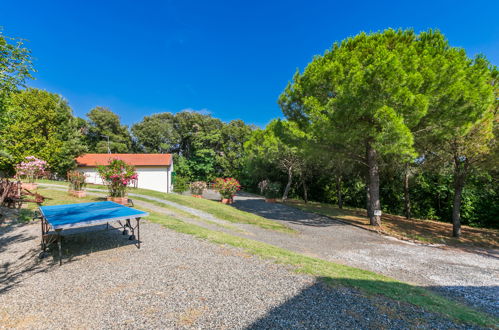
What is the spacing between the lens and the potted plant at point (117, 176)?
11274mm

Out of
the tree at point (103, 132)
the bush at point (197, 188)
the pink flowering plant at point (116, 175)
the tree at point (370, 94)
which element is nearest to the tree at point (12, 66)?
the pink flowering plant at point (116, 175)

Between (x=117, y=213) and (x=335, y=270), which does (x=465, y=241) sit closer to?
(x=335, y=270)

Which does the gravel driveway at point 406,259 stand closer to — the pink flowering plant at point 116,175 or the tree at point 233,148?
the pink flowering plant at point 116,175

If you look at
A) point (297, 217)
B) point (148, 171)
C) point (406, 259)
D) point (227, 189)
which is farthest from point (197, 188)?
point (406, 259)

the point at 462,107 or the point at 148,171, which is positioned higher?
the point at 462,107

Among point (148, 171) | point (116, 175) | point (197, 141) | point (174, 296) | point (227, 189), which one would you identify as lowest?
point (174, 296)

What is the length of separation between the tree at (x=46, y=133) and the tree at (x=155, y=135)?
1579cm

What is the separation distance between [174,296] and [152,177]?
74.4 ft

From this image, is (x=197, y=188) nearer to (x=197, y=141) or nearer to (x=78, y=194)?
(x=78, y=194)

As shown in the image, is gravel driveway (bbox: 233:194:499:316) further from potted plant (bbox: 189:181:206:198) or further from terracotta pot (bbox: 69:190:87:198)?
potted plant (bbox: 189:181:206:198)

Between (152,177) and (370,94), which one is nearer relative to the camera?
(370,94)

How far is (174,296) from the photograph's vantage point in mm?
3611

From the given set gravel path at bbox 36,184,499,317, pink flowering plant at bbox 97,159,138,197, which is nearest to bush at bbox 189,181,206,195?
pink flowering plant at bbox 97,159,138,197

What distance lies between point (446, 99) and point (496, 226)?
11.4m
